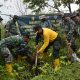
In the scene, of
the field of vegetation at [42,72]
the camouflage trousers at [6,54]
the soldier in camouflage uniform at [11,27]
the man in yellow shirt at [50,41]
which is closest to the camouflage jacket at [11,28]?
the soldier in camouflage uniform at [11,27]

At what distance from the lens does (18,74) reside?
12156mm

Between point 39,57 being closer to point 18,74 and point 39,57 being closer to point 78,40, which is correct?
point 18,74

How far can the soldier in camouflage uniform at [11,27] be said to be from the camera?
16.0 metres

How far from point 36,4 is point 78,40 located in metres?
18.6

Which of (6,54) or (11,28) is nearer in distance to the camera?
(6,54)

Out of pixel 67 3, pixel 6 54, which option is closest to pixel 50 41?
pixel 6 54

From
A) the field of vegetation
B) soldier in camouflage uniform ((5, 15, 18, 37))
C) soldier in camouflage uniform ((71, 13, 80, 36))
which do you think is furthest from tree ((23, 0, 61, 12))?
the field of vegetation

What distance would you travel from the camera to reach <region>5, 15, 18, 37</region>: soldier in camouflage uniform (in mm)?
15992

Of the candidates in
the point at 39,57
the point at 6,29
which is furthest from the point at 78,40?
the point at 39,57

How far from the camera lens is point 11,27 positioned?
640 inches

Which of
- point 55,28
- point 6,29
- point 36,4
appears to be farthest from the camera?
point 36,4

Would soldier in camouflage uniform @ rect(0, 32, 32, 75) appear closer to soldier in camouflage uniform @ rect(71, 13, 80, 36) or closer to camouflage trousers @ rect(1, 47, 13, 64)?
camouflage trousers @ rect(1, 47, 13, 64)

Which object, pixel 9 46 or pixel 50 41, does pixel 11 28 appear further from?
pixel 9 46

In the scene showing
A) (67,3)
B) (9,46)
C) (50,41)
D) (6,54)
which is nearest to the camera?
(6,54)
